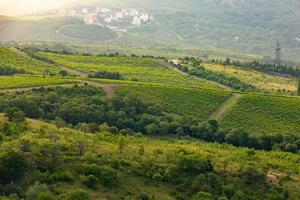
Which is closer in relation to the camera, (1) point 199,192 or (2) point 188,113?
(1) point 199,192

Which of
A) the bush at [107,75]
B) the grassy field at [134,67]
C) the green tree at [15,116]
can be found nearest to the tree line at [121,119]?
the green tree at [15,116]

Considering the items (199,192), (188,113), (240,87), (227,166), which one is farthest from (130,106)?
(240,87)

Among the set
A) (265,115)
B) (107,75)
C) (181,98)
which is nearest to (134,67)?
(107,75)

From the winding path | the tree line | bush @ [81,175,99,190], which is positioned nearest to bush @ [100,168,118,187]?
bush @ [81,175,99,190]

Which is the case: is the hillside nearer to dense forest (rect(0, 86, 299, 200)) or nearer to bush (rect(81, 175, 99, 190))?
bush (rect(81, 175, 99, 190))

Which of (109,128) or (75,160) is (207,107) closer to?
(109,128)

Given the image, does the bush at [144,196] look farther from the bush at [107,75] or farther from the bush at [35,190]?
the bush at [107,75]
